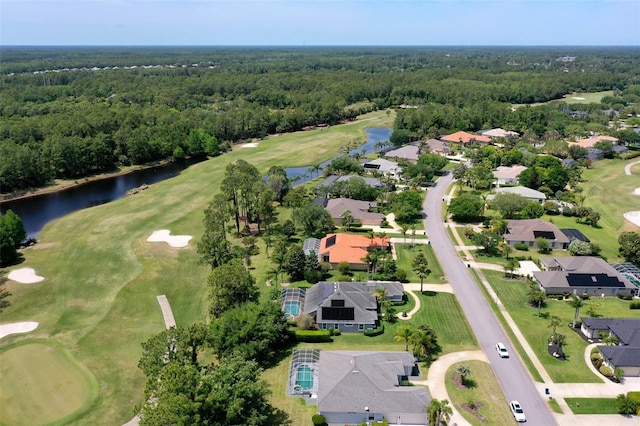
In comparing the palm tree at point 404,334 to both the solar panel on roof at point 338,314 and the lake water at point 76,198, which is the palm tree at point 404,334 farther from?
the lake water at point 76,198

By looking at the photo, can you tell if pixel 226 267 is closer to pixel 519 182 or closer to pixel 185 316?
pixel 185 316

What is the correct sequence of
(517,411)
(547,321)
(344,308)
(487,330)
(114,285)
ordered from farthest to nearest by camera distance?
(114,285)
(547,321)
(344,308)
(487,330)
(517,411)

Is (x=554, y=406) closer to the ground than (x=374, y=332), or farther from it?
closer to the ground

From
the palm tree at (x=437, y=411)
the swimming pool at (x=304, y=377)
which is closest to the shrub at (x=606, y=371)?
the palm tree at (x=437, y=411)

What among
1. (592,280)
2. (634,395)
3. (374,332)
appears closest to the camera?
(634,395)

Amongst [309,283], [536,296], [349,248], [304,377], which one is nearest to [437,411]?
[304,377]

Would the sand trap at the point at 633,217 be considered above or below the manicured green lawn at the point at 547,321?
below

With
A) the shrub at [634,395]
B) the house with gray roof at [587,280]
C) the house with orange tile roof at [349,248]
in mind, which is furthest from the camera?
the house with orange tile roof at [349,248]

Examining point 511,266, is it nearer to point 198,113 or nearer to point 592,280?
point 592,280
